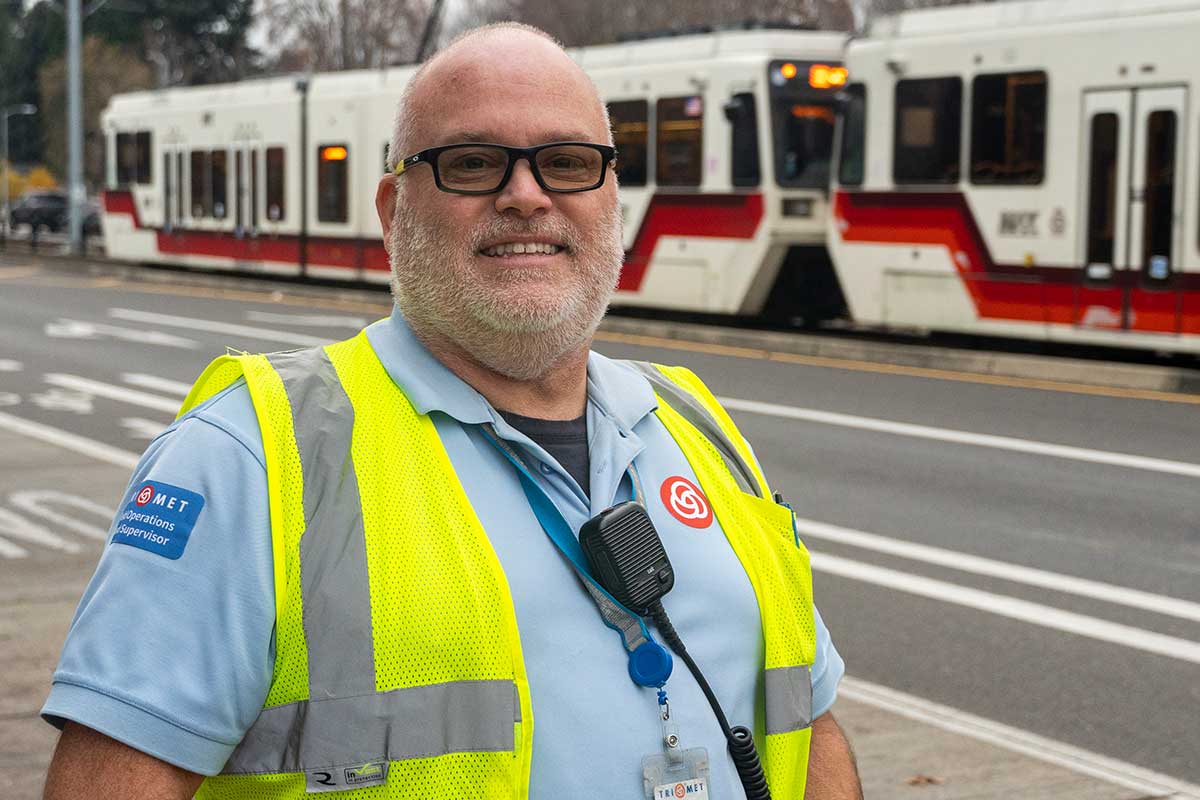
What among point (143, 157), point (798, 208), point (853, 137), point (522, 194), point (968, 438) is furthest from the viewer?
point (143, 157)

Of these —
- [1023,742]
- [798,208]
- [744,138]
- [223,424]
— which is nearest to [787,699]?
[223,424]

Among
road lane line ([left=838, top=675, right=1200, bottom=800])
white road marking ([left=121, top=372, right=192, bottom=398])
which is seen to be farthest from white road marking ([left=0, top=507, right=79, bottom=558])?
white road marking ([left=121, top=372, right=192, bottom=398])

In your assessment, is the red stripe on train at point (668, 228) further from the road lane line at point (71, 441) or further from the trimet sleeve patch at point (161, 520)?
the trimet sleeve patch at point (161, 520)

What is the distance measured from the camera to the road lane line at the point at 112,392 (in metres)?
15.2

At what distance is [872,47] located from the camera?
764 inches

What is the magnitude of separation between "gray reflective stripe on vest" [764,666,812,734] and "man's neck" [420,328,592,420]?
0.47 meters

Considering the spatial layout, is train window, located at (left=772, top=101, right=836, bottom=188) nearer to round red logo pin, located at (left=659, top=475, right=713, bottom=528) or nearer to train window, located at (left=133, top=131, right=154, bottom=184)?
train window, located at (left=133, top=131, right=154, bottom=184)

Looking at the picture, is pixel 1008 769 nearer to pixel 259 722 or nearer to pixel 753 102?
pixel 259 722

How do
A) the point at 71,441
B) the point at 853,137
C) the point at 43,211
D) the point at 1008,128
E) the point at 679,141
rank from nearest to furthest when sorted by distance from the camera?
the point at 71,441 < the point at 1008,128 < the point at 853,137 < the point at 679,141 < the point at 43,211

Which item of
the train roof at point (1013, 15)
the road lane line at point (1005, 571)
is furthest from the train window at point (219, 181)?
the road lane line at point (1005, 571)

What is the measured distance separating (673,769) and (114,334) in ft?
66.1

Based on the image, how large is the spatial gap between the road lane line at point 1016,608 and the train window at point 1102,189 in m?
8.75

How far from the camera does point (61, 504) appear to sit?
1018cm

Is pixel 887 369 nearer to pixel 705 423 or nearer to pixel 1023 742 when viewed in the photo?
pixel 1023 742
